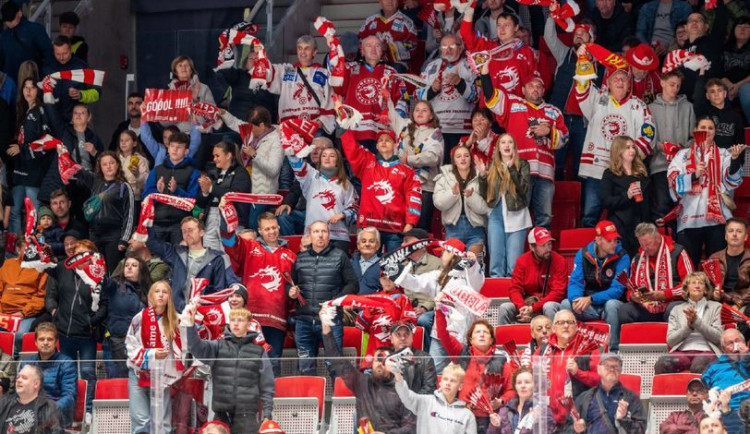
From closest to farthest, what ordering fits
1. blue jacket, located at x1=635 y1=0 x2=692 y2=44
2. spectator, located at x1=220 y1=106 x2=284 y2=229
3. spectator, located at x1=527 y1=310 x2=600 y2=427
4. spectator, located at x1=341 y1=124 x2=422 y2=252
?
spectator, located at x1=527 y1=310 x2=600 y2=427
spectator, located at x1=341 y1=124 x2=422 y2=252
spectator, located at x1=220 y1=106 x2=284 y2=229
blue jacket, located at x1=635 y1=0 x2=692 y2=44

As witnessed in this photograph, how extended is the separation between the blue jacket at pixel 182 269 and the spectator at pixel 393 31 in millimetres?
3620

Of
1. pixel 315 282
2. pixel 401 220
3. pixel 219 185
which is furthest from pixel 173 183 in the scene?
pixel 315 282

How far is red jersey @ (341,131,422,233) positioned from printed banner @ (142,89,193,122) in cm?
206

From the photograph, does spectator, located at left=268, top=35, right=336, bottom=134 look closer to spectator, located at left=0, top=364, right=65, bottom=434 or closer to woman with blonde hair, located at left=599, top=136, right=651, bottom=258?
woman with blonde hair, located at left=599, top=136, right=651, bottom=258

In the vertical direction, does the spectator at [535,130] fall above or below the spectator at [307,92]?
below

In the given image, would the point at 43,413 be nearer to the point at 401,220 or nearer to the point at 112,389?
the point at 112,389

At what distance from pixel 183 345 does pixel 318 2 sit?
24.3 ft

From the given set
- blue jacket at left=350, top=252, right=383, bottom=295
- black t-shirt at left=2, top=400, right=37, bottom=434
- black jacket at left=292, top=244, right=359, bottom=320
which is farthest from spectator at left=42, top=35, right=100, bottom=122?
black t-shirt at left=2, top=400, right=37, bottom=434

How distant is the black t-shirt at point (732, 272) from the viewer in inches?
550

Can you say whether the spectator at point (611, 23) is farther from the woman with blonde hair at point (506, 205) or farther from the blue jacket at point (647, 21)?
the woman with blonde hair at point (506, 205)

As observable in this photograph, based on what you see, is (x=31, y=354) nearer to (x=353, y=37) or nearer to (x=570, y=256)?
(x=570, y=256)

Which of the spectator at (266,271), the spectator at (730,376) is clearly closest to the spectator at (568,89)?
the spectator at (266,271)

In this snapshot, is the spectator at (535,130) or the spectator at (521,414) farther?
the spectator at (535,130)

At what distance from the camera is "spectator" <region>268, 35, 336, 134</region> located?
17.2 metres
